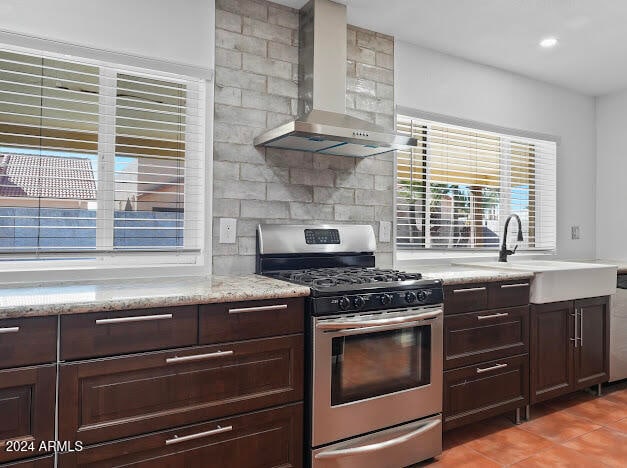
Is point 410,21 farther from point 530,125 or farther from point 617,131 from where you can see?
point 617,131

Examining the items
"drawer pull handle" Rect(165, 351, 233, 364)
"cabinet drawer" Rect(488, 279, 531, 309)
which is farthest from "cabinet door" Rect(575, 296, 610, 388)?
"drawer pull handle" Rect(165, 351, 233, 364)

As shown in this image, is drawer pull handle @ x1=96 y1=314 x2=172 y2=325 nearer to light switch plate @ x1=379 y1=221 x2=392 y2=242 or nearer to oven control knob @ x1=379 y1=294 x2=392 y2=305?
oven control knob @ x1=379 y1=294 x2=392 y2=305

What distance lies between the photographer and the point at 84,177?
86.1 inches

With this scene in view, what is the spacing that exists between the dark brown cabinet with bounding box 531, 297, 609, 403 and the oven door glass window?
1007mm

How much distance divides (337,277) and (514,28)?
2126mm

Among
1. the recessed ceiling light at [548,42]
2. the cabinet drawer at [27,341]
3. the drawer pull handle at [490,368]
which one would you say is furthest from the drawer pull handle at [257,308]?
the recessed ceiling light at [548,42]

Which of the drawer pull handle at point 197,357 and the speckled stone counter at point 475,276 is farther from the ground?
the speckled stone counter at point 475,276

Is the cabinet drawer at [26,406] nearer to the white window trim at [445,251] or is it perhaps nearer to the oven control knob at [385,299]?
the oven control knob at [385,299]

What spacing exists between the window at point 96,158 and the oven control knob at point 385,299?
42.3 inches

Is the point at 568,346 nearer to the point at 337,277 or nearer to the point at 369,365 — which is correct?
the point at 369,365

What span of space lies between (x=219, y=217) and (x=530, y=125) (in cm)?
295

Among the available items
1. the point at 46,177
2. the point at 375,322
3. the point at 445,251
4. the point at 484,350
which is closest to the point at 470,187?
the point at 445,251

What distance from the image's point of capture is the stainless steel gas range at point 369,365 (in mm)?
1943

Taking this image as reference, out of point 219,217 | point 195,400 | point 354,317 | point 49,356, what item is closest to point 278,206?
point 219,217
